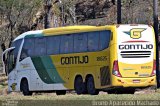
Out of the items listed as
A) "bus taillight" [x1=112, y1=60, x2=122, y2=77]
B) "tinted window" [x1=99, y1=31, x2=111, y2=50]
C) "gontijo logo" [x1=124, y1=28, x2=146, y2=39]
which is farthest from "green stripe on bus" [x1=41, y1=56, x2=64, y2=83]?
"gontijo logo" [x1=124, y1=28, x2=146, y2=39]

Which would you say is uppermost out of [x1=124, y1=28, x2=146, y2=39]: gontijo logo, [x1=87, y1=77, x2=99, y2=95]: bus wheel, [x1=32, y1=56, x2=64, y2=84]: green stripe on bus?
[x1=124, y1=28, x2=146, y2=39]: gontijo logo

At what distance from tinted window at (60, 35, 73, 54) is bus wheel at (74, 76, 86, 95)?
145 centimetres

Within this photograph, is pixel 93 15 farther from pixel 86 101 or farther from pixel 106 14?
pixel 86 101

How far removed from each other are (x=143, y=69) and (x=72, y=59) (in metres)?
3.88

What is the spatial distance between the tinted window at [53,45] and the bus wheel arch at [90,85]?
2699 millimetres

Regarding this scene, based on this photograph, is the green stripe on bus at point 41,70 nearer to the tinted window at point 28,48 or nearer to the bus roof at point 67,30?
the tinted window at point 28,48

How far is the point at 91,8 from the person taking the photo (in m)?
67.3

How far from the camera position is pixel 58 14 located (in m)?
61.5

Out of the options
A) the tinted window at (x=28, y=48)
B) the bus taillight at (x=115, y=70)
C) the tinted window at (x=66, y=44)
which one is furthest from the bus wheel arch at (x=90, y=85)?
the tinted window at (x=28, y=48)

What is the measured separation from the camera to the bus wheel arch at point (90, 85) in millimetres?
27797

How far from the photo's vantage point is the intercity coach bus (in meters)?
26.6

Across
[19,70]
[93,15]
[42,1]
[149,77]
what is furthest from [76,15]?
Result: [149,77]

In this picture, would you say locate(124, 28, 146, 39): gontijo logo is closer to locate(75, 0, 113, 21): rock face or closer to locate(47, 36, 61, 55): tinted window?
locate(47, 36, 61, 55): tinted window

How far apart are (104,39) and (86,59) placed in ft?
5.66
